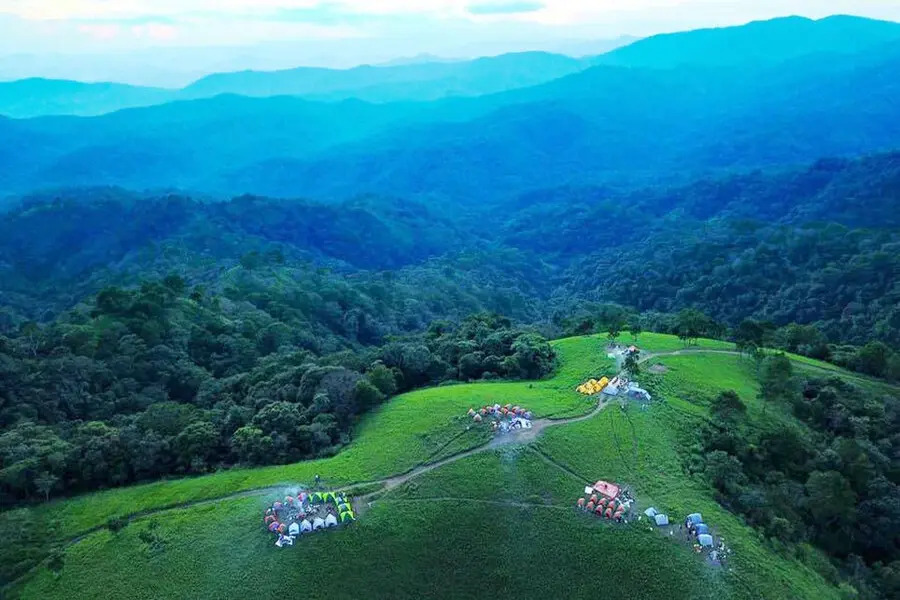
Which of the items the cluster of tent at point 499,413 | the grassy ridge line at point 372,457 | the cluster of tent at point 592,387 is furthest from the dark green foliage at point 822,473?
the cluster of tent at point 499,413

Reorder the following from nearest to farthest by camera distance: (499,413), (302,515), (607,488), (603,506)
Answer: (603,506) < (302,515) < (607,488) < (499,413)

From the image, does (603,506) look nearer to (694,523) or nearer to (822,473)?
(694,523)

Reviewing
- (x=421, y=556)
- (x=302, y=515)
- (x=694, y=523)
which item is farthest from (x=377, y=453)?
(x=694, y=523)

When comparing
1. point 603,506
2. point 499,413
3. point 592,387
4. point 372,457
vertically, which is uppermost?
point 499,413

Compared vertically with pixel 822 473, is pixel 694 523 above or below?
above

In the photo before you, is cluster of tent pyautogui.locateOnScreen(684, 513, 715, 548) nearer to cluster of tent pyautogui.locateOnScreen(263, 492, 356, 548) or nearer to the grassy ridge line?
the grassy ridge line

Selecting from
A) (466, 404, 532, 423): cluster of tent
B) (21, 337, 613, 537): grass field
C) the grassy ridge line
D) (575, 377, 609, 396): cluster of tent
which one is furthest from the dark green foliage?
(466, 404, 532, 423): cluster of tent

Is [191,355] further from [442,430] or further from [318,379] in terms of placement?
[442,430]

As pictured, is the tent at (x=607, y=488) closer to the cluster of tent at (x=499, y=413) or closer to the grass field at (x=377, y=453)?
the cluster of tent at (x=499, y=413)
